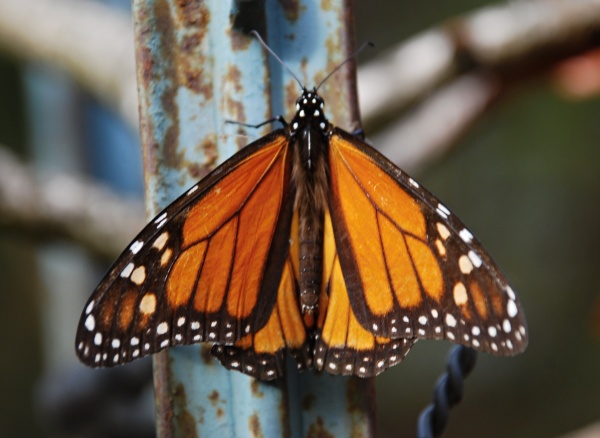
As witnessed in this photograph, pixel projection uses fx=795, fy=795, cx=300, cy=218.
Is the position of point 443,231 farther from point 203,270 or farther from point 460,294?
point 203,270

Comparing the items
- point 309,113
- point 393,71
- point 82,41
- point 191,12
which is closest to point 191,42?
point 191,12

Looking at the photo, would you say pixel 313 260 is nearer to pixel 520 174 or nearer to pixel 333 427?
pixel 333 427

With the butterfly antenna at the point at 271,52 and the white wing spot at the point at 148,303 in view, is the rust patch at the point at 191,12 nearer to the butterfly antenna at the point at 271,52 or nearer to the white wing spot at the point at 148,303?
the butterfly antenna at the point at 271,52

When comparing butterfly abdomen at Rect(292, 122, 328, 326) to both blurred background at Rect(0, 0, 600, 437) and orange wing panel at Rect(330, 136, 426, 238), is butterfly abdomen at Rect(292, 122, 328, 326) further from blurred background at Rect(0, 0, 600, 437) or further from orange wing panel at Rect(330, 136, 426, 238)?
blurred background at Rect(0, 0, 600, 437)

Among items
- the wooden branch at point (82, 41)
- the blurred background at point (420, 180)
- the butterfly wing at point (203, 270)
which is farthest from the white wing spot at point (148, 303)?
the wooden branch at point (82, 41)

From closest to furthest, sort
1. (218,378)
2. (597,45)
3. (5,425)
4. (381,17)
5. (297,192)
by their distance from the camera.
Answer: (218,378) < (297,192) < (597,45) < (5,425) < (381,17)

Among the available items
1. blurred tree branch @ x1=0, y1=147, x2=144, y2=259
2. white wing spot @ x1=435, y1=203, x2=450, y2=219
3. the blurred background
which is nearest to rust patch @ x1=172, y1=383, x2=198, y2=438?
white wing spot @ x1=435, y1=203, x2=450, y2=219

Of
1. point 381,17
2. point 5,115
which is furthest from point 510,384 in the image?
point 5,115
